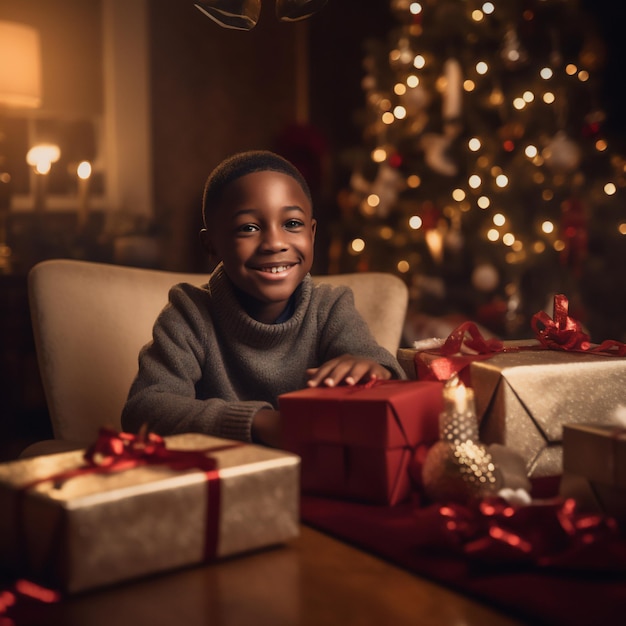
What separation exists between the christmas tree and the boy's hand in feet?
9.13

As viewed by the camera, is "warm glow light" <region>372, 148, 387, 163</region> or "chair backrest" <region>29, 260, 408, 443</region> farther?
"warm glow light" <region>372, 148, 387, 163</region>

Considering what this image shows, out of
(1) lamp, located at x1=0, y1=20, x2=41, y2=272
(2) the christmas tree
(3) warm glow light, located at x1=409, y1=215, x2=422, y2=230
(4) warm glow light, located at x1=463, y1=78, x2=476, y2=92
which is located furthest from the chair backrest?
(4) warm glow light, located at x1=463, y1=78, x2=476, y2=92

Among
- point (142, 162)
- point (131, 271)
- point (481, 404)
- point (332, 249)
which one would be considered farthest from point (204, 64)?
point (481, 404)

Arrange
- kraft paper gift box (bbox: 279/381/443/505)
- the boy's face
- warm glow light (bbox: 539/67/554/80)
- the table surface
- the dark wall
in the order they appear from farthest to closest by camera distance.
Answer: the dark wall < warm glow light (bbox: 539/67/554/80) < the boy's face < kraft paper gift box (bbox: 279/381/443/505) < the table surface

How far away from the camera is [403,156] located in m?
4.33

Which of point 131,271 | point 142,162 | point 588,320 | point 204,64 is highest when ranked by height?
point 204,64

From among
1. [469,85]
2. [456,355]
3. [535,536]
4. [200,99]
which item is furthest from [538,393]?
[200,99]

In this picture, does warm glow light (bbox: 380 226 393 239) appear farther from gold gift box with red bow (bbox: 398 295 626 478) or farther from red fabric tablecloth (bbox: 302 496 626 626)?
red fabric tablecloth (bbox: 302 496 626 626)

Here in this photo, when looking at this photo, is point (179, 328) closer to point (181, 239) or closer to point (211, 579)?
point (211, 579)

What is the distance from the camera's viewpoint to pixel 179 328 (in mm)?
1376

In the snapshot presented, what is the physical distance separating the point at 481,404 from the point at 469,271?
337cm

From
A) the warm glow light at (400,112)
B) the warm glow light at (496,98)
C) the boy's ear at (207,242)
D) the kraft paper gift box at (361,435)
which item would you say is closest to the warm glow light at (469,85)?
the warm glow light at (496,98)

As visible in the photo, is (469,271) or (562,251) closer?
(562,251)

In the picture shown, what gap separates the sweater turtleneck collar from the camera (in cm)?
139
